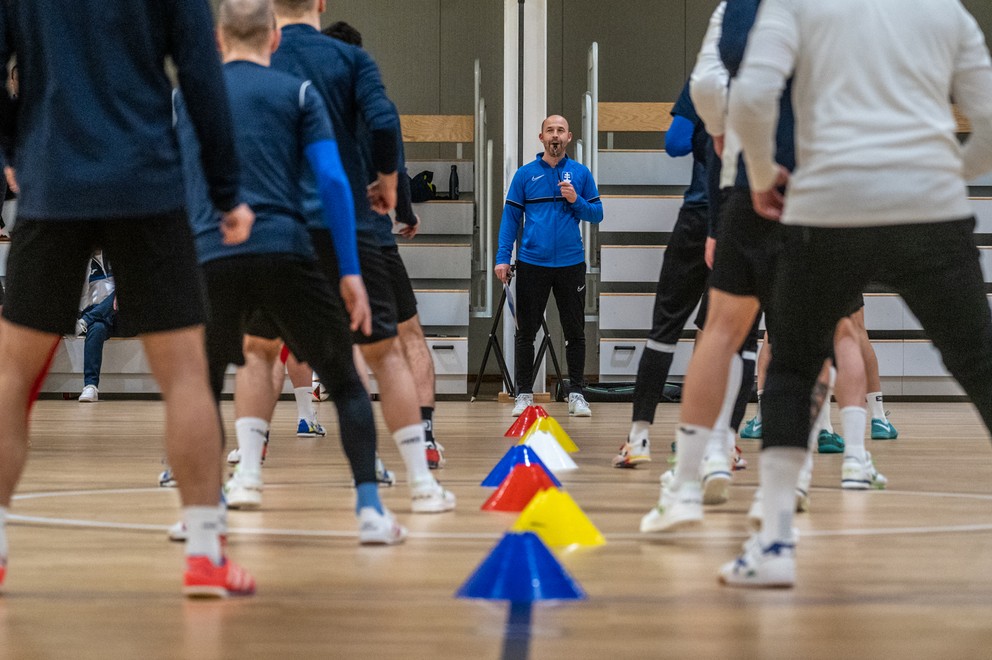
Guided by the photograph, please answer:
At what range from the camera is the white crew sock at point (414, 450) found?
11.4ft

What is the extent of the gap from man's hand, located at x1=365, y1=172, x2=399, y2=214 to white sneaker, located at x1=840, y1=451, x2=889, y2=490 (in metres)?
1.81

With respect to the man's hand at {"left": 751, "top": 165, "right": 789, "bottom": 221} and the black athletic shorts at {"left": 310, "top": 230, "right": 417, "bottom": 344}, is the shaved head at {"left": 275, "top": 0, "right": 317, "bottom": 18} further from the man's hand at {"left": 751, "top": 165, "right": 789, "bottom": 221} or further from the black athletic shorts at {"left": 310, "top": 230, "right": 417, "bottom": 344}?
the man's hand at {"left": 751, "top": 165, "right": 789, "bottom": 221}

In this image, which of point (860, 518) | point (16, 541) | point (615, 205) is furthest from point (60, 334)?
point (615, 205)

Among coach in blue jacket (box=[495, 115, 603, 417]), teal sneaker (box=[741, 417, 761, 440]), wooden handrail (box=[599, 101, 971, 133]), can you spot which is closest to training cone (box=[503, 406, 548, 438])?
teal sneaker (box=[741, 417, 761, 440])

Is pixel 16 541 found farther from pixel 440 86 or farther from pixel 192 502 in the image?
pixel 440 86

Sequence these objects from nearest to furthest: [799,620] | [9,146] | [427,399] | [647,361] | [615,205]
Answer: [799,620], [9,146], [647,361], [427,399], [615,205]

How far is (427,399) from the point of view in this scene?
16.5 feet

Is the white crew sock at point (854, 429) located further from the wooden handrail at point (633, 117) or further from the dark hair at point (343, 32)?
the wooden handrail at point (633, 117)

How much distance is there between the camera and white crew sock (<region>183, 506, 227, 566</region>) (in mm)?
2238

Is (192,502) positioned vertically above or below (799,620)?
above

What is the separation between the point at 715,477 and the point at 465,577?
1281 mm

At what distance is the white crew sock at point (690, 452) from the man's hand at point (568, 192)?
5.52 m

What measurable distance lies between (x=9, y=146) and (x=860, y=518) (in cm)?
243

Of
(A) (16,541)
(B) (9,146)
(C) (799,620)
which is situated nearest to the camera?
(C) (799,620)
